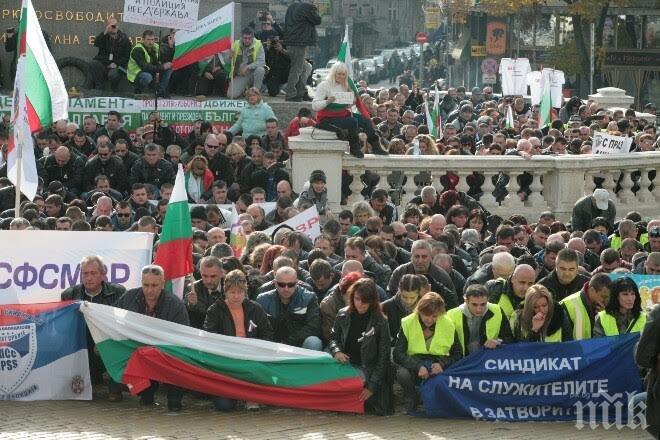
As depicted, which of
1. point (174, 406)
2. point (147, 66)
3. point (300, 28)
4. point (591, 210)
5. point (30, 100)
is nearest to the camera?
point (174, 406)

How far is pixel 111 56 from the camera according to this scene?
28.3 m

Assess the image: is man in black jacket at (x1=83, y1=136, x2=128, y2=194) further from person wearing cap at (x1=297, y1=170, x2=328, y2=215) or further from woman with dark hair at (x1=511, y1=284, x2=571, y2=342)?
woman with dark hair at (x1=511, y1=284, x2=571, y2=342)

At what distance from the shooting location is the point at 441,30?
8725 cm

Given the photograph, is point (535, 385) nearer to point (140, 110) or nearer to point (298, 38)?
point (140, 110)

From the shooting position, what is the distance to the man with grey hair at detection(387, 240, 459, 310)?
1686 centimetres

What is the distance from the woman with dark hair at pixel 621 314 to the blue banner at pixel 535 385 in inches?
7.4

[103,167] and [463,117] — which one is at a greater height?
[463,117]

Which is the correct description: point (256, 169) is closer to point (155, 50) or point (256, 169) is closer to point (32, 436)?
point (155, 50)

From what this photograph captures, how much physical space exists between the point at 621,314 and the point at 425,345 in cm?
163

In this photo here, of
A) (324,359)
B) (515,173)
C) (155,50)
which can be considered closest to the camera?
(324,359)

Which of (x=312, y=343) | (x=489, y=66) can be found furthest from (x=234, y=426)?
(x=489, y=66)

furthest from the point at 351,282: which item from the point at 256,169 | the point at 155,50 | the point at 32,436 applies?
the point at 155,50

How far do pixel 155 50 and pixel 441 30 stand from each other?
6018 centimetres

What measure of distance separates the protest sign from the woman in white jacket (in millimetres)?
3546
